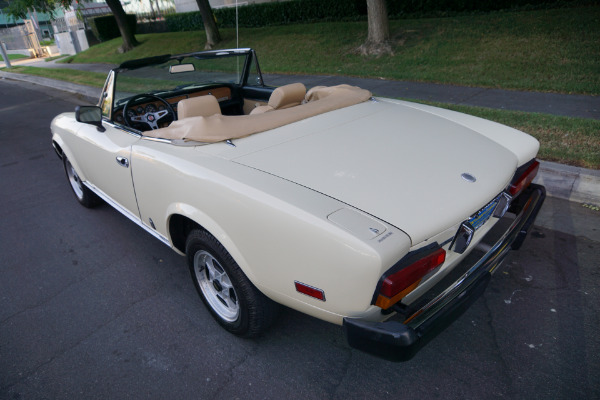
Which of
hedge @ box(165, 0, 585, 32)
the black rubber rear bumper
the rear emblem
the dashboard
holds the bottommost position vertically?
the black rubber rear bumper

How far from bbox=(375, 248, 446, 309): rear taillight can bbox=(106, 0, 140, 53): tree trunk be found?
20.6 meters

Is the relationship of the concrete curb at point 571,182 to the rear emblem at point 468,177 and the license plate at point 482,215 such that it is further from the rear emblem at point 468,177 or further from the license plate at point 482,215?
the rear emblem at point 468,177

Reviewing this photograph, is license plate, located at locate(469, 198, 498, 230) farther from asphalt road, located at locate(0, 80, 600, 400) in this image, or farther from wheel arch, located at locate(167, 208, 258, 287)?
wheel arch, located at locate(167, 208, 258, 287)

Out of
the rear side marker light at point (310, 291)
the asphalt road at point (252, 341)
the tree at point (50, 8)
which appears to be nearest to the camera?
the rear side marker light at point (310, 291)

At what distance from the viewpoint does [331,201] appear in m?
1.78

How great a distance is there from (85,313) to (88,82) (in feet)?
37.7

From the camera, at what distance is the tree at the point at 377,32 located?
33.7ft

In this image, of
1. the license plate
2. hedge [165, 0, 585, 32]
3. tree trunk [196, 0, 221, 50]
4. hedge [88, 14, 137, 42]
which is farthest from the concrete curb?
hedge [88, 14, 137, 42]

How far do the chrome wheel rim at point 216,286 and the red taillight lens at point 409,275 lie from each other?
1.04 metres

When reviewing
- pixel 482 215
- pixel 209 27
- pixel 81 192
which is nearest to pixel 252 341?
pixel 482 215

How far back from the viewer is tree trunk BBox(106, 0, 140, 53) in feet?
59.0

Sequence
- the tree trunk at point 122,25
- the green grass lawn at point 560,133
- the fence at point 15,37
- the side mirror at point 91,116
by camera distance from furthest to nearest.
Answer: the fence at point 15,37 < the tree trunk at point 122,25 < the green grass lawn at point 560,133 < the side mirror at point 91,116

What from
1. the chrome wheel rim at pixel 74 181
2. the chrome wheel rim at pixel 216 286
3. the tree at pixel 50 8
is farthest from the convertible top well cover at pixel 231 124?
the tree at pixel 50 8

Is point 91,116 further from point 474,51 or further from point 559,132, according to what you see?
point 474,51
